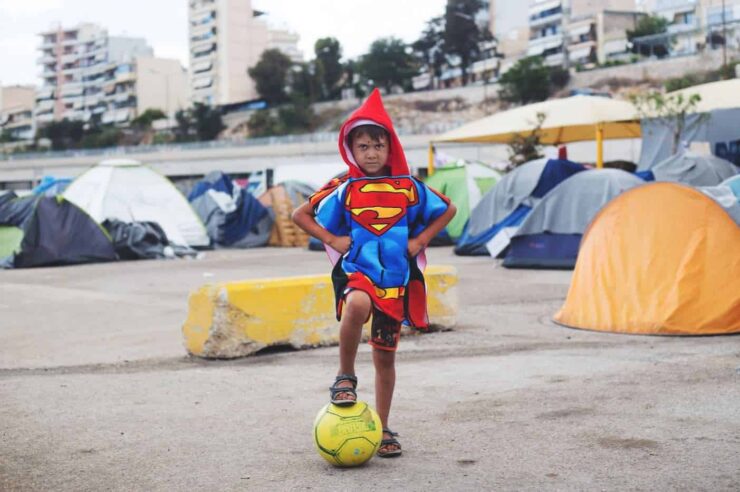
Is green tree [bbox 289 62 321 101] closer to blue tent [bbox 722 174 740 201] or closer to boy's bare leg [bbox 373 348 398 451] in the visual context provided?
blue tent [bbox 722 174 740 201]

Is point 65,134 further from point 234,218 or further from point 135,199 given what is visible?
point 135,199

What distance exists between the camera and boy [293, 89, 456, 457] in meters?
3.92

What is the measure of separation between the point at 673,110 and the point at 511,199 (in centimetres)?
468

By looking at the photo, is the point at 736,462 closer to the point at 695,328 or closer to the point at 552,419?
the point at 552,419

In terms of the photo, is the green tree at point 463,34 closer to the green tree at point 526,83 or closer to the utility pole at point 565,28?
the utility pole at point 565,28

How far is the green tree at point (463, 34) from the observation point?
3856 inches

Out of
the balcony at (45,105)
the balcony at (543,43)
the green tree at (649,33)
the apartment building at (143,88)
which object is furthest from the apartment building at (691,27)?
the balcony at (45,105)

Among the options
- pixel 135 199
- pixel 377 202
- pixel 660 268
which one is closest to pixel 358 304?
pixel 377 202

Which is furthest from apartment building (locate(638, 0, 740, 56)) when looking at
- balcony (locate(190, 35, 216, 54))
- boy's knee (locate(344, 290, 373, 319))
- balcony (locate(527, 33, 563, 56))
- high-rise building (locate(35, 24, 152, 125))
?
high-rise building (locate(35, 24, 152, 125))

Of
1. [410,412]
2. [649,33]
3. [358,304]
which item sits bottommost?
[410,412]

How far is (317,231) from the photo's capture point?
13.3 ft

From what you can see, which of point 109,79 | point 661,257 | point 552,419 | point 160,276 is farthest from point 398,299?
point 109,79

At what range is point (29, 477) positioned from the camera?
3.59m

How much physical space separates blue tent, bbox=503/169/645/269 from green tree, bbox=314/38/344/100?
89.2 meters
